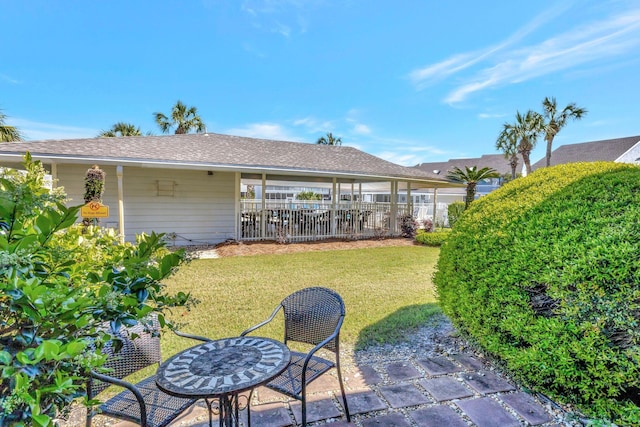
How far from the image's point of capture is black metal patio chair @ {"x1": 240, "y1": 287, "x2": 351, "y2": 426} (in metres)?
2.24

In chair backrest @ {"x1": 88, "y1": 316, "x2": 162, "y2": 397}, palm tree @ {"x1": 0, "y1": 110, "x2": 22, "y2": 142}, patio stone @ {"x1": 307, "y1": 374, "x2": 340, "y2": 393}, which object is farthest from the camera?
palm tree @ {"x1": 0, "y1": 110, "x2": 22, "y2": 142}

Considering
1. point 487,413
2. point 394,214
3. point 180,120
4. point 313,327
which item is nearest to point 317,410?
point 313,327

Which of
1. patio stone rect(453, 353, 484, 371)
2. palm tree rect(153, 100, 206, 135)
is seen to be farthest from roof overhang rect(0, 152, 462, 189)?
palm tree rect(153, 100, 206, 135)

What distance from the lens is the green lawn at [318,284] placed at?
4.08 meters

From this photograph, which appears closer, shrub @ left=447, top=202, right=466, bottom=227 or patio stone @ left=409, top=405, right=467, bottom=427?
patio stone @ left=409, top=405, right=467, bottom=427

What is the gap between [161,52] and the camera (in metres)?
11.4

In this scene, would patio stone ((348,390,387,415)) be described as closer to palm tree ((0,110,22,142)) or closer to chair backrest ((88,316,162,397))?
chair backrest ((88,316,162,397))

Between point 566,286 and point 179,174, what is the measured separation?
10834 millimetres

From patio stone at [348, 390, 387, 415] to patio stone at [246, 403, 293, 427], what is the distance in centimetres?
49

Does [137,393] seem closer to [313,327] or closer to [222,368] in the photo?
[222,368]

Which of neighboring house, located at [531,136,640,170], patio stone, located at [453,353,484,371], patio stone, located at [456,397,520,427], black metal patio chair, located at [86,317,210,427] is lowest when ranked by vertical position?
patio stone, located at [453,353,484,371]

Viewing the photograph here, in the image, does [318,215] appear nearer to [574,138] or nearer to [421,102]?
[421,102]

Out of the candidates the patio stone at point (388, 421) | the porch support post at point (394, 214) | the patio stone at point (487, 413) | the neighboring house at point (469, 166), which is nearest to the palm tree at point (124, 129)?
the porch support post at point (394, 214)

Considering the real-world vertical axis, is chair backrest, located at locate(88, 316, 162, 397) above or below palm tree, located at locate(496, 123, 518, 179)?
below
